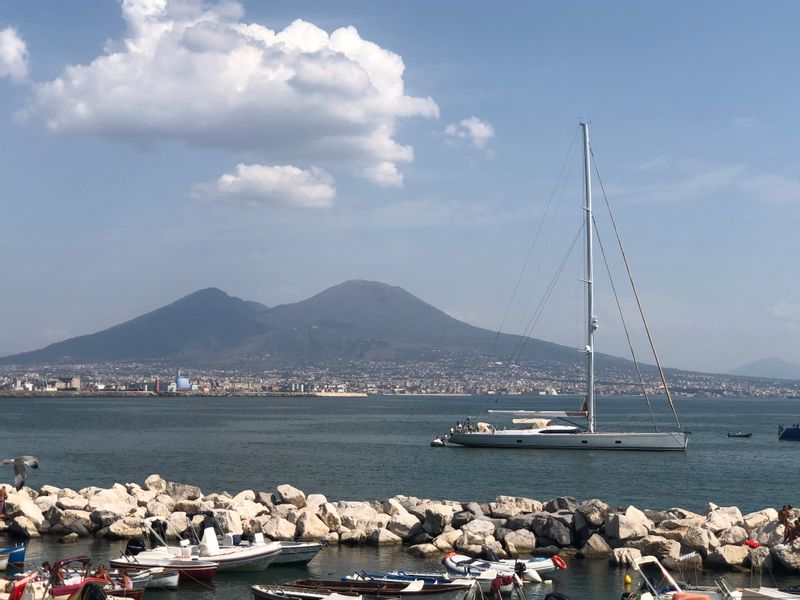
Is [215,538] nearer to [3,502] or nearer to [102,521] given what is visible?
[102,521]

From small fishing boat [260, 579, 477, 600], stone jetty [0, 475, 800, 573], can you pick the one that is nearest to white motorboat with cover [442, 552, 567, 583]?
small fishing boat [260, 579, 477, 600]

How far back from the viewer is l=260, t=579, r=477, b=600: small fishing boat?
A: 19.7 m

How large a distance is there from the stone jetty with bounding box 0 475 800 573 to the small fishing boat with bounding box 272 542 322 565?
1941 mm

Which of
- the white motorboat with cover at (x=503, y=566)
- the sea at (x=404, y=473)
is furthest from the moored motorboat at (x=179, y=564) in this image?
the white motorboat with cover at (x=503, y=566)

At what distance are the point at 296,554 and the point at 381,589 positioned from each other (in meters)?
4.96

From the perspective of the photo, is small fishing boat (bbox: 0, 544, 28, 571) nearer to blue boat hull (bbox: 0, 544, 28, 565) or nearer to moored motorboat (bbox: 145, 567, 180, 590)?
blue boat hull (bbox: 0, 544, 28, 565)

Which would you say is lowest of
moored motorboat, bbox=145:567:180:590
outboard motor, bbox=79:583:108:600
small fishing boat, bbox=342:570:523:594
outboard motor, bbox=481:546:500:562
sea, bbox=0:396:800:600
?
sea, bbox=0:396:800:600

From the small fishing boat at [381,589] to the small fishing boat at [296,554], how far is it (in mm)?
3704

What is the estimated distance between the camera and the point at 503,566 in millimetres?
21953

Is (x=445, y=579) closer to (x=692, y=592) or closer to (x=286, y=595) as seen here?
(x=286, y=595)

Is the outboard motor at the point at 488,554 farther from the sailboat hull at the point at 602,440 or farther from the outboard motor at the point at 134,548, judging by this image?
the sailboat hull at the point at 602,440

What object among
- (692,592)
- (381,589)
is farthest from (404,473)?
(692,592)

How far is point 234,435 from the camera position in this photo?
8581 centimetres

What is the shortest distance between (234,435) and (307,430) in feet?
36.6
